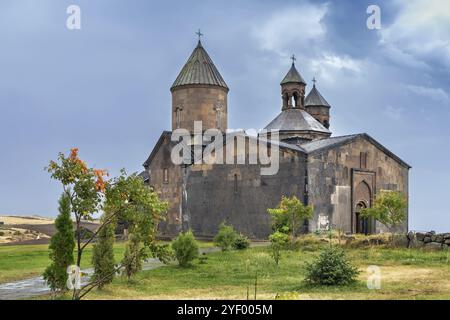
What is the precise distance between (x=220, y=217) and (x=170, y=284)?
1261 centimetres

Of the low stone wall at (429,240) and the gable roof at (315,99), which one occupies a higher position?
the gable roof at (315,99)

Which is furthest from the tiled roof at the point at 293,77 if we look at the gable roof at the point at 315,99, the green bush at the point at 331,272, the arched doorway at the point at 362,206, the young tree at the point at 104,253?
the young tree at the point at 104,253

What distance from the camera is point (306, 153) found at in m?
21.7

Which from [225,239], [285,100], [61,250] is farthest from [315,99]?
[61,250]

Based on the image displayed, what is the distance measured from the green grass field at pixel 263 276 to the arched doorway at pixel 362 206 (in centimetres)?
577

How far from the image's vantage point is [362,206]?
24141 millimetres

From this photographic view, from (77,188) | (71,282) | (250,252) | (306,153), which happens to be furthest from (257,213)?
(77,188)

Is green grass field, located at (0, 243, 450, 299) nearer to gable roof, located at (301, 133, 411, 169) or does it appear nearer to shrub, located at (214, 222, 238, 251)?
shrub, located at (214, 222, 238, 251)

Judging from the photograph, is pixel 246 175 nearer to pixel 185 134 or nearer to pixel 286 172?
pixel 286 172

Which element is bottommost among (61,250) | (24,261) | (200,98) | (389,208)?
(24,261)

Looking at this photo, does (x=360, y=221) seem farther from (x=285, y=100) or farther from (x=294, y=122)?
(x=285, y=100)

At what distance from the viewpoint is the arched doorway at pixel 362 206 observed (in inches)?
936

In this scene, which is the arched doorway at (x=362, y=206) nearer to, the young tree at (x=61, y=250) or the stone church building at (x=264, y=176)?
the stone church building at (x=264, y=176)

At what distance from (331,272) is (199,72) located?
17.9m
